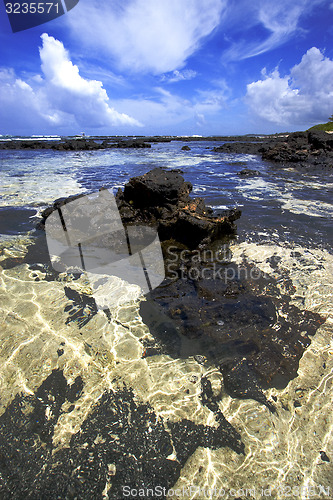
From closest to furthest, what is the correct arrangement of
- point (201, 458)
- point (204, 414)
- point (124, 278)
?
point (201, 458), point (204, 414), point (124, 278)

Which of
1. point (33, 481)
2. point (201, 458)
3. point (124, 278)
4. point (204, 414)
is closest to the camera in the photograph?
point (33, 481)

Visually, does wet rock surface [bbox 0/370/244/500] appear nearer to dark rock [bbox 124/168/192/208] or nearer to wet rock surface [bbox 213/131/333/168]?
dark rock [bbox 124/168/192/208]

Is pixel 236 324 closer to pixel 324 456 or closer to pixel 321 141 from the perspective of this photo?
pixel 324 456

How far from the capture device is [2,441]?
246 centimetres

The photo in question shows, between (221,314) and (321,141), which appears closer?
(221,314)

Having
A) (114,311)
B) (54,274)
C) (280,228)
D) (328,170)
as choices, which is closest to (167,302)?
(114,311)

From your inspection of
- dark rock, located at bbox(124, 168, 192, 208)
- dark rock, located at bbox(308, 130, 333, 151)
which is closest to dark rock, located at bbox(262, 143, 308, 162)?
dark rock, located at bbox(308, 130, 333, 151)

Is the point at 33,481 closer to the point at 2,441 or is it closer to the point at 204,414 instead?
the point at 2,441

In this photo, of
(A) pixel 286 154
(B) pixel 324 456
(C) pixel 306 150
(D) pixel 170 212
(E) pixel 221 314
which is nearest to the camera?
(B) pixel 324 456

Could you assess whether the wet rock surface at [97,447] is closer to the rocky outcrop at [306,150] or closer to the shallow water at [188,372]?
the shallow water at [188,372]

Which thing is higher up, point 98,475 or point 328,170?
point 328,170

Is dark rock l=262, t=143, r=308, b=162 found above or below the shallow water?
above

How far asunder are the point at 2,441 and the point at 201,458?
6.83ft

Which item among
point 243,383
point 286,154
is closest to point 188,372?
point 243,383
